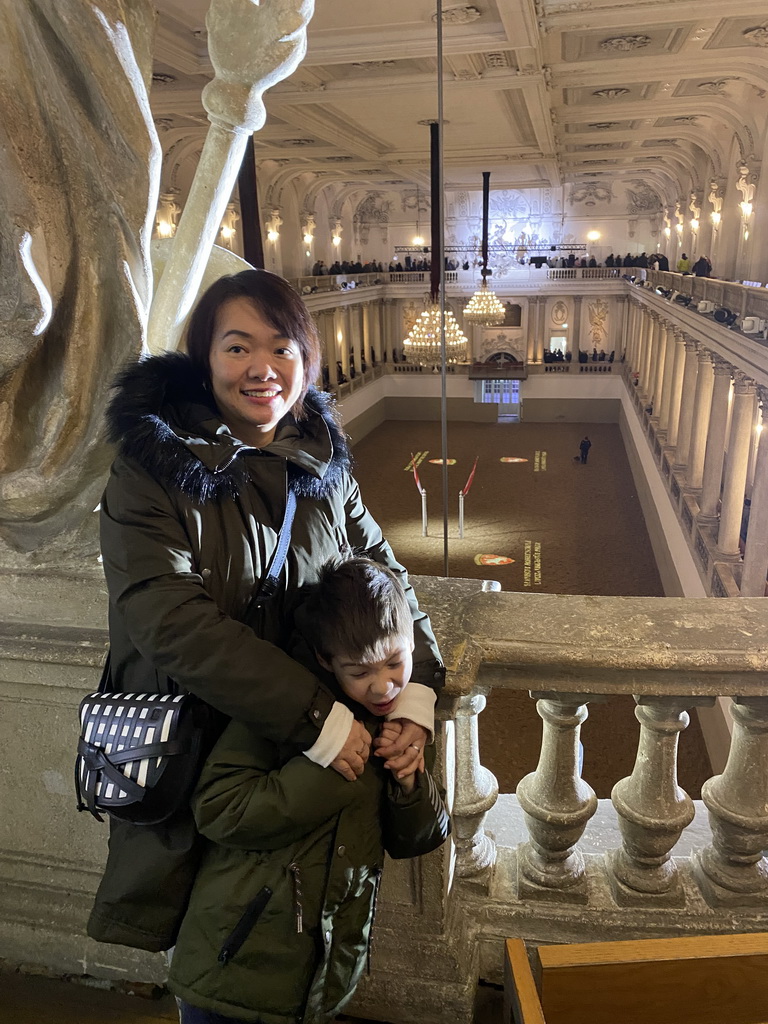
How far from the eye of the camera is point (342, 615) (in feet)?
3.96

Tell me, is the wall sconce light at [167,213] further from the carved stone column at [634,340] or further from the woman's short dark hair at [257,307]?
the woman's short dark hair at [257,307]

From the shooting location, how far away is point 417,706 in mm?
1281

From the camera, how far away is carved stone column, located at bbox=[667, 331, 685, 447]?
659 inches

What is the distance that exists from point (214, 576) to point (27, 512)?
0.71 meters

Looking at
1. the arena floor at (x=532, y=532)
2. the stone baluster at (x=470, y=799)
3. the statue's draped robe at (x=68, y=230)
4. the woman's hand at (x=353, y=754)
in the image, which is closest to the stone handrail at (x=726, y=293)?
the arena floor at (x=532, y=532)

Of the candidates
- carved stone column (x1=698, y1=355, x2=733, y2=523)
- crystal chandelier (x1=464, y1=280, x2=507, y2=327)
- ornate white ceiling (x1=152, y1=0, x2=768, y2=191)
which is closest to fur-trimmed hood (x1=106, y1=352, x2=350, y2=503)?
ornate white ceiling (x1=152, y1=0, x2=768, y2=191)

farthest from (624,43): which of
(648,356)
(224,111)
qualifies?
(648,356)

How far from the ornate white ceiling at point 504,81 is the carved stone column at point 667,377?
3960 mm

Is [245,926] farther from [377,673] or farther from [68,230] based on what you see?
[68,230]

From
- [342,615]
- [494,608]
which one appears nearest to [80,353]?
[342,615]

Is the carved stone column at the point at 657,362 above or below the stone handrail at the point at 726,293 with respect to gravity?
below

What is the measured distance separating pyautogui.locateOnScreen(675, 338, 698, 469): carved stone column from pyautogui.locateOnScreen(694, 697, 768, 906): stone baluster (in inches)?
564

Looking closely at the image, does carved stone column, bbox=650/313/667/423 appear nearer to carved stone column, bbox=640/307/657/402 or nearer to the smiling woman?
carved stone column, bbox=640/307/657/402

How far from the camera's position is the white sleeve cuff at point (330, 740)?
115 cm
